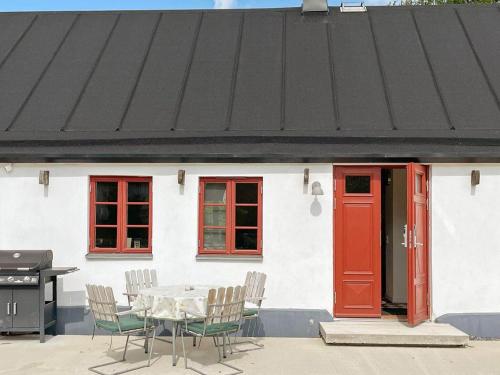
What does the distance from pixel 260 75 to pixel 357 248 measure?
3703 millimetres

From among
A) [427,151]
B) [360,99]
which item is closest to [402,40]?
[360,99]

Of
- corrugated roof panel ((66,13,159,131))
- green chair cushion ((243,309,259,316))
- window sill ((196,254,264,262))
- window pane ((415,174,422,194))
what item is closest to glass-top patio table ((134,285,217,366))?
green chair cushion ((243,309,259,316))

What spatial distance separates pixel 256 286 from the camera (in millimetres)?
8453

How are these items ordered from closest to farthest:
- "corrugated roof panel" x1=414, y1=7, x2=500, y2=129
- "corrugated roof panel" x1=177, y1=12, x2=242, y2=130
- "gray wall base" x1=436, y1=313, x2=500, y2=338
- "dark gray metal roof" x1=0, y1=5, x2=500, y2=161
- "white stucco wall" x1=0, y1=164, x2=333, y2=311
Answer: "gray wall base" x1=436, y1=313, x2=500, y2=338 < "white stucco wall" x1=0, y1=164, x2=333, y2=311 < "dark gray metal roof" x1=0, y1=5, x2=500, y2=161 < "corrugated roof panel" x1=414, y1=7, x2=500, y2=129 < "corrugated roof panel" x1=177, y1=12, x2=242, y2=130

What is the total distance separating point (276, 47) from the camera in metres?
11.5

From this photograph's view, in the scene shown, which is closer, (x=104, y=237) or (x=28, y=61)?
(x=104, y=237)

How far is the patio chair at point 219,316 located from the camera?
6988 mm

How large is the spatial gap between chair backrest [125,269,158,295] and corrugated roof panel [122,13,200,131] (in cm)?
232

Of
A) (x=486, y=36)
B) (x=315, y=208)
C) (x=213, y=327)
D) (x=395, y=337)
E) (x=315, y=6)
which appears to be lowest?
Result: (x=395, y=337)

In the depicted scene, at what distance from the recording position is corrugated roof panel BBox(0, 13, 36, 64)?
468 inches

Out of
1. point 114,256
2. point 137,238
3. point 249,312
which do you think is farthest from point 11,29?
point 249,312

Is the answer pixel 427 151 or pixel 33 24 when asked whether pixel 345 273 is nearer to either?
pixel 427 151

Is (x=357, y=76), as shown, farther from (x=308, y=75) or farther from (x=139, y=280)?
(x=139, y=280)

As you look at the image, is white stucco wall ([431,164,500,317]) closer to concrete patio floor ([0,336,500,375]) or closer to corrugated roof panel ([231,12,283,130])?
concrete patio floor ([0,336,500,375])
